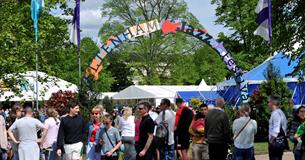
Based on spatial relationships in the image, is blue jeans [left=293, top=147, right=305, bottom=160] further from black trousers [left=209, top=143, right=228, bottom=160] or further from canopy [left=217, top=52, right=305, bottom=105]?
canopy [left=217, top=52, right=305, bottom=105]

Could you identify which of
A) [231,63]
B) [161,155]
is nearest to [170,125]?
[161,155]

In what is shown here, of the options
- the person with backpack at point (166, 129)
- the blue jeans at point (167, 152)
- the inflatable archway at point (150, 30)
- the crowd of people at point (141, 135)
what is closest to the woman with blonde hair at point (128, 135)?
the crowd of people at point (141, 135)

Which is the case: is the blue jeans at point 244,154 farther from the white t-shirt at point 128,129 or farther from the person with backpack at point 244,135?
the white t-shirt at point 128,129

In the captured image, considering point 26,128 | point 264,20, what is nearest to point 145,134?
point 26,128

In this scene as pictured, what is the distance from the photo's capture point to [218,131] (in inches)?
487

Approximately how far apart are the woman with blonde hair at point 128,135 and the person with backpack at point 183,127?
1.92 meters

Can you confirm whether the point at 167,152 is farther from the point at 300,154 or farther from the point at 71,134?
the point at 300,154

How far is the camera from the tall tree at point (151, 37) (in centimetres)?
6581

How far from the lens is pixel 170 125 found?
50.6 feet

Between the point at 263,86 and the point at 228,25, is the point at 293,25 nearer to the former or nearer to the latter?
the point at 263,86

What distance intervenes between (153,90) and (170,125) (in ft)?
→ 100

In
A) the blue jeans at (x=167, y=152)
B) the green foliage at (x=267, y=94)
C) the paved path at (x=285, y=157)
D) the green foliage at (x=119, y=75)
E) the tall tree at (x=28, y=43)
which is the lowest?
the paved path at (x=285, y=157)

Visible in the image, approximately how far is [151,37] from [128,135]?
53373mm

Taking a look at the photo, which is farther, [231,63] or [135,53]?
[135,53]
